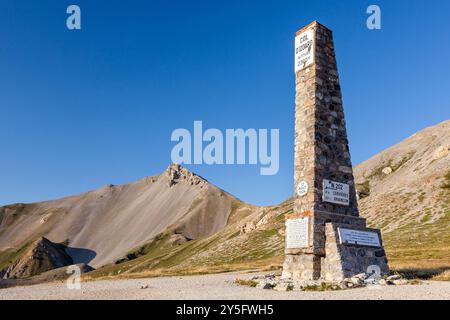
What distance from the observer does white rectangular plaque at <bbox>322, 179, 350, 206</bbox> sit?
893 inches

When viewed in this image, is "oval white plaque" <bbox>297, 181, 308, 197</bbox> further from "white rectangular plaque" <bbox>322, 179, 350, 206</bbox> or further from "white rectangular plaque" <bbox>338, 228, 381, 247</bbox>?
"white rectangular plaque" <bbox>338, 228, 381, 247</bbox>

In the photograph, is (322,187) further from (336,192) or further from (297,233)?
(297,233)

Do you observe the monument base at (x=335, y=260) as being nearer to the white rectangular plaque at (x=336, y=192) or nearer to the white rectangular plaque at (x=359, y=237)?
the white rectangular plaque at (x=359, y=237)

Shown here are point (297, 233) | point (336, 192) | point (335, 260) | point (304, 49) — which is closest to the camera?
point (335, 260)

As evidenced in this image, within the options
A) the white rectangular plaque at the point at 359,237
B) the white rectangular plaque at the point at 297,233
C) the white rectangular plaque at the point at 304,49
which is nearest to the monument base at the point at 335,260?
the white rectangular plaque at the point at 359,237

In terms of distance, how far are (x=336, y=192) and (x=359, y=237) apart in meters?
2.76

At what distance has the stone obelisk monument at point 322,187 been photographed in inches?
832

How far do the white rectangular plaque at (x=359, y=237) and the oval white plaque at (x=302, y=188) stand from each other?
9.15 ft

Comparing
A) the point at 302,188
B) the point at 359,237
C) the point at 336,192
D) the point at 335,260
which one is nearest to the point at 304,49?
the point at 302,188

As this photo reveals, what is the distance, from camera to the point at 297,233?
22.5 metres

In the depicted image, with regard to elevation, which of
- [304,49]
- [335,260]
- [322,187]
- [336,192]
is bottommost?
[335,260]

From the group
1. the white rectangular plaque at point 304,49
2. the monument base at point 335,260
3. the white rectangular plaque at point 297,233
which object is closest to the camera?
the monument base at point 335,260
